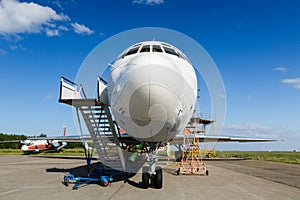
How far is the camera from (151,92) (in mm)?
4996

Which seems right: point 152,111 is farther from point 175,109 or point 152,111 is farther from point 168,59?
point 168,59

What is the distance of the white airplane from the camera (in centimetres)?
506

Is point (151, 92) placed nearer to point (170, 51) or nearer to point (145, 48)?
point (145, 48)

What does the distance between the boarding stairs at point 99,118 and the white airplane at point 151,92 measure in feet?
7.88

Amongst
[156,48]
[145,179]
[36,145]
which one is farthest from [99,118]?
[36,145]

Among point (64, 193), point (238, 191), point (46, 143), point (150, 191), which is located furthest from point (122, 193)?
point (46, 143)

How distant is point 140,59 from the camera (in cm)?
559

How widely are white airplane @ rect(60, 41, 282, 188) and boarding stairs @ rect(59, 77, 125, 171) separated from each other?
2.40 meters

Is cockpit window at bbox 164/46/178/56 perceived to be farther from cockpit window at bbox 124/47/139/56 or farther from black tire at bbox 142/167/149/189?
black tire at bbox 142/167/149/189

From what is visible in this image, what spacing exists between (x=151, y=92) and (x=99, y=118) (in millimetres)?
5132

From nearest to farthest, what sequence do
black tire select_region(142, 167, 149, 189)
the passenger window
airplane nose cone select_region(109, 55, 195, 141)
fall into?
airplane nose cone select_region(109, 55, 195, 141) < the passenger window < black tire select_region(142, 167, 149, 189)

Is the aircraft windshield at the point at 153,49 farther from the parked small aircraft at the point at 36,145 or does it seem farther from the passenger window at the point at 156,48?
the parked small aircraft at the point at 36,145

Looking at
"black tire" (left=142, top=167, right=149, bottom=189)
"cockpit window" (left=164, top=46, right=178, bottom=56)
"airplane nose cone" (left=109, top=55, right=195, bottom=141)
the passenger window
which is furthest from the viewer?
"black tire" (left=142, top=167, right=149, bottom=189)

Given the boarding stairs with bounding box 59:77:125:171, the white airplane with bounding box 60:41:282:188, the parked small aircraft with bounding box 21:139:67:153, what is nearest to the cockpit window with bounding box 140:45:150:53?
the white airplane with bounding box 60:41:282:188
